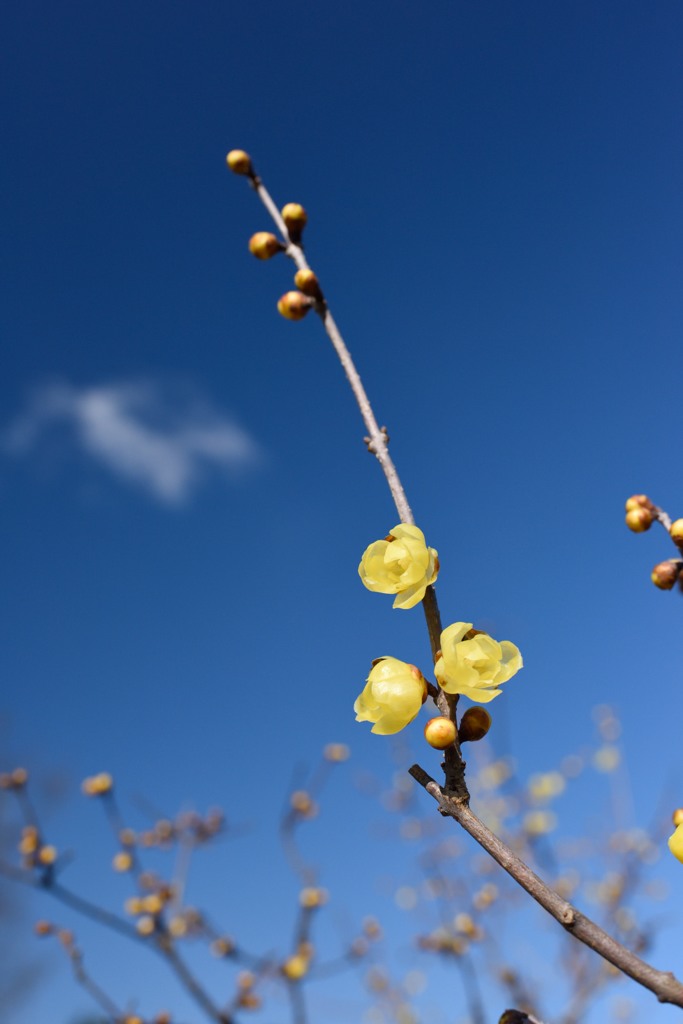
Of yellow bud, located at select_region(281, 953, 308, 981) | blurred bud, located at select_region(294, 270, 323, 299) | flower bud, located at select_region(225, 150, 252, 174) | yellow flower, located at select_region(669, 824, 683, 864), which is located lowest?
yellow flower, located at select_region(669, 824, 683, 864)

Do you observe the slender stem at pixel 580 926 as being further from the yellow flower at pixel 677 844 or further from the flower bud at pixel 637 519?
the flower bud at pixel 637 519

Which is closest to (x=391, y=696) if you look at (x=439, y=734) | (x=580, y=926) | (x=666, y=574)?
(x=439, y=734)

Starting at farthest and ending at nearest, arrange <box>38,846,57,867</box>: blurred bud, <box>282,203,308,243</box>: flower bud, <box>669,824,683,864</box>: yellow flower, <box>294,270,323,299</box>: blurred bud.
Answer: <box>38,846,57,867</box>: blurred bud < <box>282,203,308,243</box>: flower bud < <box>294,270,323,299</box>: blurred bud < <box>669,824,683,864</box>: yellow flower

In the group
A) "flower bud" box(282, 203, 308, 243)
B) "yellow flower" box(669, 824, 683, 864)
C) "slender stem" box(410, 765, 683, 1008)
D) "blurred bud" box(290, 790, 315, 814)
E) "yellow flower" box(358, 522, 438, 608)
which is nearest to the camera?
"slender stem" box(410, 765, 683, 1008)

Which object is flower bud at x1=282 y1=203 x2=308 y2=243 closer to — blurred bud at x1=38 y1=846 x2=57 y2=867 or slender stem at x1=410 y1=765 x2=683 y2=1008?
slender stem at x1=410 y1=765 x2=683 y2=1008

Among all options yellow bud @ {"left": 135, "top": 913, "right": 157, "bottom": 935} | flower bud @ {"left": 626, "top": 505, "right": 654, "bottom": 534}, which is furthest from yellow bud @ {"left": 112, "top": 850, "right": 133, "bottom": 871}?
flower bud @ {"left": 626, "top": 505, "right": 654, "bottom": 534}

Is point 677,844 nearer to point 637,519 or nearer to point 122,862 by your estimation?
point 637,519
